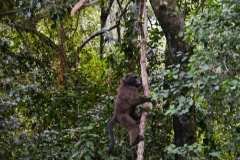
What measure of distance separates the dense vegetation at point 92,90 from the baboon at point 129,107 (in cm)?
24

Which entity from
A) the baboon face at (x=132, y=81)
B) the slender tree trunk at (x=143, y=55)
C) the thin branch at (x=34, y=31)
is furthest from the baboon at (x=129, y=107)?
the thin branch at (x=34, y=31)

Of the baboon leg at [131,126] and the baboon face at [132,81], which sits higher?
the baboon face at [132,81]

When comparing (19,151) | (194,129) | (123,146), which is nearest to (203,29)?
(194,129)

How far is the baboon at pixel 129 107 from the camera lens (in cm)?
455

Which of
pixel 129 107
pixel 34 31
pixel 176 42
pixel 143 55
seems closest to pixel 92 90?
pixel 34 31

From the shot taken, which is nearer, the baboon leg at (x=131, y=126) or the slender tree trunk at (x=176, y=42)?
the baboon leg at (x=131, y=126)

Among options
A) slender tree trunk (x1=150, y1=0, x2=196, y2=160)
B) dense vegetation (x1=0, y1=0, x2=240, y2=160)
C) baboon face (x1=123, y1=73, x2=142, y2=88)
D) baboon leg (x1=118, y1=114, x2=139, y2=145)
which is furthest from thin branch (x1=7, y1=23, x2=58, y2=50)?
baboon leg (x1=118, y1=114, x2=139, y2=145)

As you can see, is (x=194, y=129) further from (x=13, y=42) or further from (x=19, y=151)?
(x=13, y=42)

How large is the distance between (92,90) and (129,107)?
5.56 ft

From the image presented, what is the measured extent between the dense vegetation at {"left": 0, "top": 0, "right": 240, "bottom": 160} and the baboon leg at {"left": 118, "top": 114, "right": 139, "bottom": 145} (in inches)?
11.9

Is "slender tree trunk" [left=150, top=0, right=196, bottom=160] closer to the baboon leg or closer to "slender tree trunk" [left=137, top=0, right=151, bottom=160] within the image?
"slender tree trunk" [left=137, top=0, right=151, bottom=160]

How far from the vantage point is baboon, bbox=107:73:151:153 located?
455 cm

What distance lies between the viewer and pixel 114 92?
6.34 metres

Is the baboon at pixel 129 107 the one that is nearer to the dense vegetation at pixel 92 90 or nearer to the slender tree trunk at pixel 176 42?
the dense vegetation at pixel 92 90
